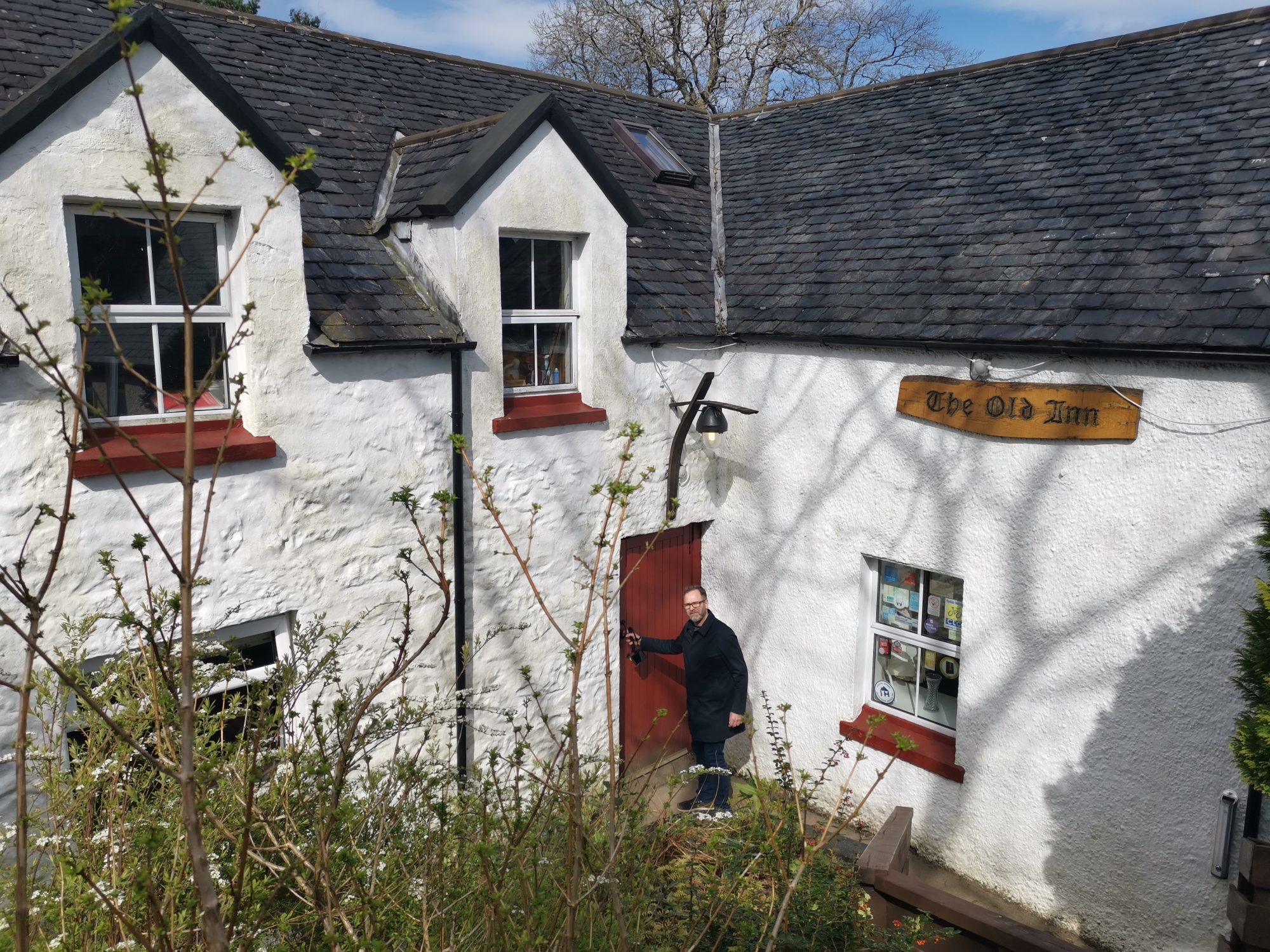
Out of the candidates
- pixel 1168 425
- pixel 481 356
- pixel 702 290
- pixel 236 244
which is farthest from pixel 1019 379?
pixel 236 244

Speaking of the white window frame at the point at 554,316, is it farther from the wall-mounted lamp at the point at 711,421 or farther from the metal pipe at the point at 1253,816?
the metal pipe at the point at 1253,816

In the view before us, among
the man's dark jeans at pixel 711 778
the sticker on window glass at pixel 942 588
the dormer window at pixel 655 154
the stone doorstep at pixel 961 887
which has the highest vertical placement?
the dormer window at pixel 655 154

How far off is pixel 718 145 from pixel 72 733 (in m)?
8.75

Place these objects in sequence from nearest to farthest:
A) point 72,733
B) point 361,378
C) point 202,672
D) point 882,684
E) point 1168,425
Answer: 1. point 202,672
2. point 72,733
3. point 1168,425
4. point 361,378
5. point 882,684

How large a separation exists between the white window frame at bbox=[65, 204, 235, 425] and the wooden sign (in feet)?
14.9

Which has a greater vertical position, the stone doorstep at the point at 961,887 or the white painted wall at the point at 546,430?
the white painted wall at the point at 546,430

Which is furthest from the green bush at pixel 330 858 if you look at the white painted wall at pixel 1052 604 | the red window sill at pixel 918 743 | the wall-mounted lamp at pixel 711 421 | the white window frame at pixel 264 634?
the wall-mounted lamp at pixel 711 421

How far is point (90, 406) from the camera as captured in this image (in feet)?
6.09

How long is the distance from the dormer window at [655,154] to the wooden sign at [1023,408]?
3827 mm

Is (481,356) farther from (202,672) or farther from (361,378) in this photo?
(202,672)

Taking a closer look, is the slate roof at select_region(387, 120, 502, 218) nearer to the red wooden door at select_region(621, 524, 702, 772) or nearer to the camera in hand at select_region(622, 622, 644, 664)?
the red wooden door at select_region(621, 524, 702, 772)

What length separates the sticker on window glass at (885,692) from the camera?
25.1ft

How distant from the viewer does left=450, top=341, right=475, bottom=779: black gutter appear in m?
6.62

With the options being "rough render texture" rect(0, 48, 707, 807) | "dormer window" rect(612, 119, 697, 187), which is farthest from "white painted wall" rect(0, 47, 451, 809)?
"dormer window" rect(612, 119, 697, 187)
